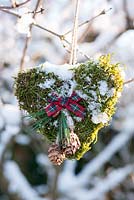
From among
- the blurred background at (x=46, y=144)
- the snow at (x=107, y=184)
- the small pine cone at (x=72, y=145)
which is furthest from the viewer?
the snow at (x=107, y=184)

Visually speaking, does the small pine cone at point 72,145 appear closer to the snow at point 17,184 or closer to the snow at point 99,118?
the snow at point 99,118

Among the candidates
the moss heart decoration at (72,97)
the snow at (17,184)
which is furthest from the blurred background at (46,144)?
the moss heart decoration at (72,97)

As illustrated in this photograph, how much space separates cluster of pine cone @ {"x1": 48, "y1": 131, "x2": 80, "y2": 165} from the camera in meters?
1.04

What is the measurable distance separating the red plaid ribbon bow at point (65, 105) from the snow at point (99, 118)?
3cm

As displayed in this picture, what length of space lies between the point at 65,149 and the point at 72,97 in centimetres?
11

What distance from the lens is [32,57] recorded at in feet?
10.7

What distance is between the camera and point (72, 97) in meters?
1.06

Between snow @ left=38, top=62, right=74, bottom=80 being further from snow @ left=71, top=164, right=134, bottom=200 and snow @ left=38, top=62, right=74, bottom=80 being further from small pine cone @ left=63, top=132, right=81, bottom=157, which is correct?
snow @ left=71, top=164, right=134, bottom=200

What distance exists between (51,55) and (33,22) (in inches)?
73.0

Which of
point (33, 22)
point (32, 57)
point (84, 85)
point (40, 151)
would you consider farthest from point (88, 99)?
point (40, 151)

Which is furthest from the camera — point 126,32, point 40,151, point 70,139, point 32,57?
point 40,151

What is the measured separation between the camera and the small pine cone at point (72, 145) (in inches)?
40.8

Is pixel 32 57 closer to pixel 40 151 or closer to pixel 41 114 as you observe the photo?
pixel 40 151

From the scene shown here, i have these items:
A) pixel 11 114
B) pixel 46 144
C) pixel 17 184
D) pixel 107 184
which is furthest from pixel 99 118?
pixel 107 184
